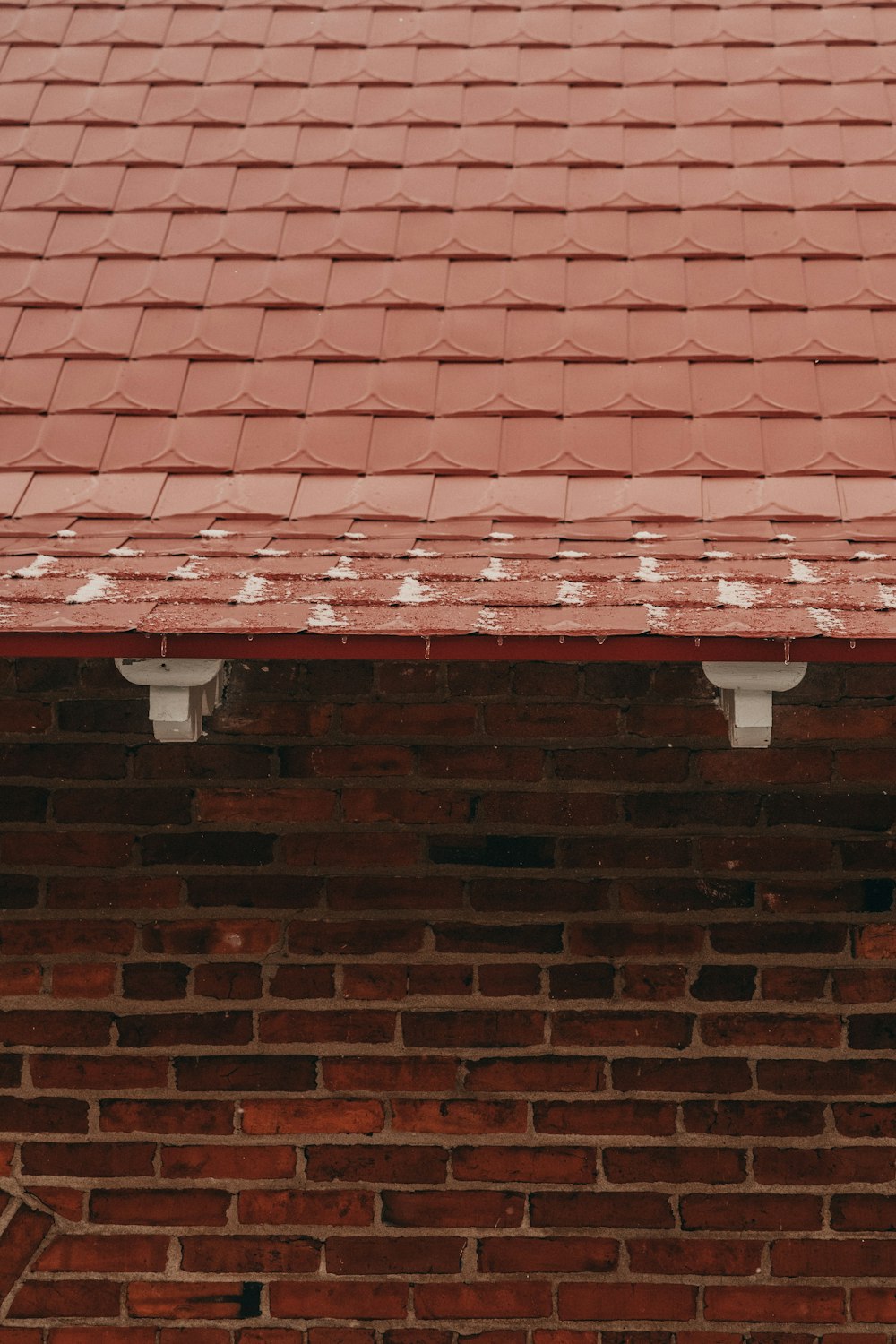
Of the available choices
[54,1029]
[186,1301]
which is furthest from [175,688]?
[186,1301]

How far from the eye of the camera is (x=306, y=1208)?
2.79 metres

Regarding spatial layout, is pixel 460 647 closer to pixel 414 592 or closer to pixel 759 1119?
pixel 414 592

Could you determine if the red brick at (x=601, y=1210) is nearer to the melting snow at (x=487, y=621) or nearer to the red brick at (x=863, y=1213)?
the red brick at (x=863, y=1213)

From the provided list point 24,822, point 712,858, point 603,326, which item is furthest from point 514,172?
point 24,822

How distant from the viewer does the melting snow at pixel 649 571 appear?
231 cm

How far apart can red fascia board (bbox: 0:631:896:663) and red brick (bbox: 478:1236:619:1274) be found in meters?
1.50

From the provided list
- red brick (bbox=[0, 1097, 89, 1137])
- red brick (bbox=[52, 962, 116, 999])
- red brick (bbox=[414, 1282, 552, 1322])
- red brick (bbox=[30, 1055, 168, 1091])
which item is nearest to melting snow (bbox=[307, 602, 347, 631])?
red brick (bbox=[52, 962, 116, 999])

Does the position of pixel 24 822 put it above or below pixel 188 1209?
above

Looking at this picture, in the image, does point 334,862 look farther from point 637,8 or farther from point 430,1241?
point 637,8

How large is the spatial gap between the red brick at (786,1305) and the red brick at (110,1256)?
1352 mm

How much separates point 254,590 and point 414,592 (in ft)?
1.04

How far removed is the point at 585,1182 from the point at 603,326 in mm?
2150

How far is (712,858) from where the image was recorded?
2.79 m

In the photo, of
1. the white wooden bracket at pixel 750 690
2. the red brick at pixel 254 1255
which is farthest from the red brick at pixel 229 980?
the white wooden bracket at pixel 750 690
